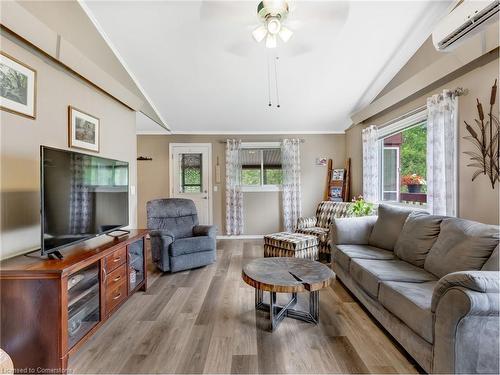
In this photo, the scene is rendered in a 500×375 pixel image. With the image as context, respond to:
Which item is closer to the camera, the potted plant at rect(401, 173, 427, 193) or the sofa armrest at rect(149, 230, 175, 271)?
the sofa armrest at rect(149, 230, 175, 271)

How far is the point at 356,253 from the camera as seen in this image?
2621 millimetres

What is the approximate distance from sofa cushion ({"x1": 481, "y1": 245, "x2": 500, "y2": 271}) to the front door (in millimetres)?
4440

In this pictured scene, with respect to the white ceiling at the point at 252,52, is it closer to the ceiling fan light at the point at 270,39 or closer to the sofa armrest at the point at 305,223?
the ceiling fan light at the point at 270,39

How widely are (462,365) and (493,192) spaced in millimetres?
1551

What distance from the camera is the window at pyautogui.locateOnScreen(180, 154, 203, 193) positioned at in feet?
17.7

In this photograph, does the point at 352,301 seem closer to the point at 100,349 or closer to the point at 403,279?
the point at 403,279

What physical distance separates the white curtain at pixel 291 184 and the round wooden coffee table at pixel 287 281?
2837 mm

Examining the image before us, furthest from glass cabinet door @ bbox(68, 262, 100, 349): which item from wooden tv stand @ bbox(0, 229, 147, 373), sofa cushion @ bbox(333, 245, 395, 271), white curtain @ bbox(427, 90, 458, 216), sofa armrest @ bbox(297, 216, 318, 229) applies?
white curtain @ bbox(427, 90, 458, 216)

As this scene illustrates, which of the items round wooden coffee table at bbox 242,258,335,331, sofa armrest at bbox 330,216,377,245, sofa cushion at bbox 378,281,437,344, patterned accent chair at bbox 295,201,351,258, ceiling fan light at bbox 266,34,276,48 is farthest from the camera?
patterned accent chair at bbox 295,201,351,258

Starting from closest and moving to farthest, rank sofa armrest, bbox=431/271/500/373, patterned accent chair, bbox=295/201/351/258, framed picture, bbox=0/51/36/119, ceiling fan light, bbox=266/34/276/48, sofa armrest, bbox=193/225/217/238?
sofa armrest, bbox=431/271/500/373 < framed picture, bbox=0/51/36/119 < ceiling fan light, bbox=266/34/276/48 < sofa armrest, bbox=193/225/217/238 < patterned accent chair, bbox=295/201/351/258

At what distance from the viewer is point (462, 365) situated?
1.29 meters

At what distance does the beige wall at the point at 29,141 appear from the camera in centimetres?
174

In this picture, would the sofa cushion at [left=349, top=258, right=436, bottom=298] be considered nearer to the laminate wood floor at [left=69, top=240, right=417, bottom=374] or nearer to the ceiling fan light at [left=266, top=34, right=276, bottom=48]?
the laminate wood floor at [left=69, top=240, right=417, bottom=374]

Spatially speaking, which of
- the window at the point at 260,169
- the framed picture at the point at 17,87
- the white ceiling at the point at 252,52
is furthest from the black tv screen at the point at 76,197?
the window at the point at 260,169
